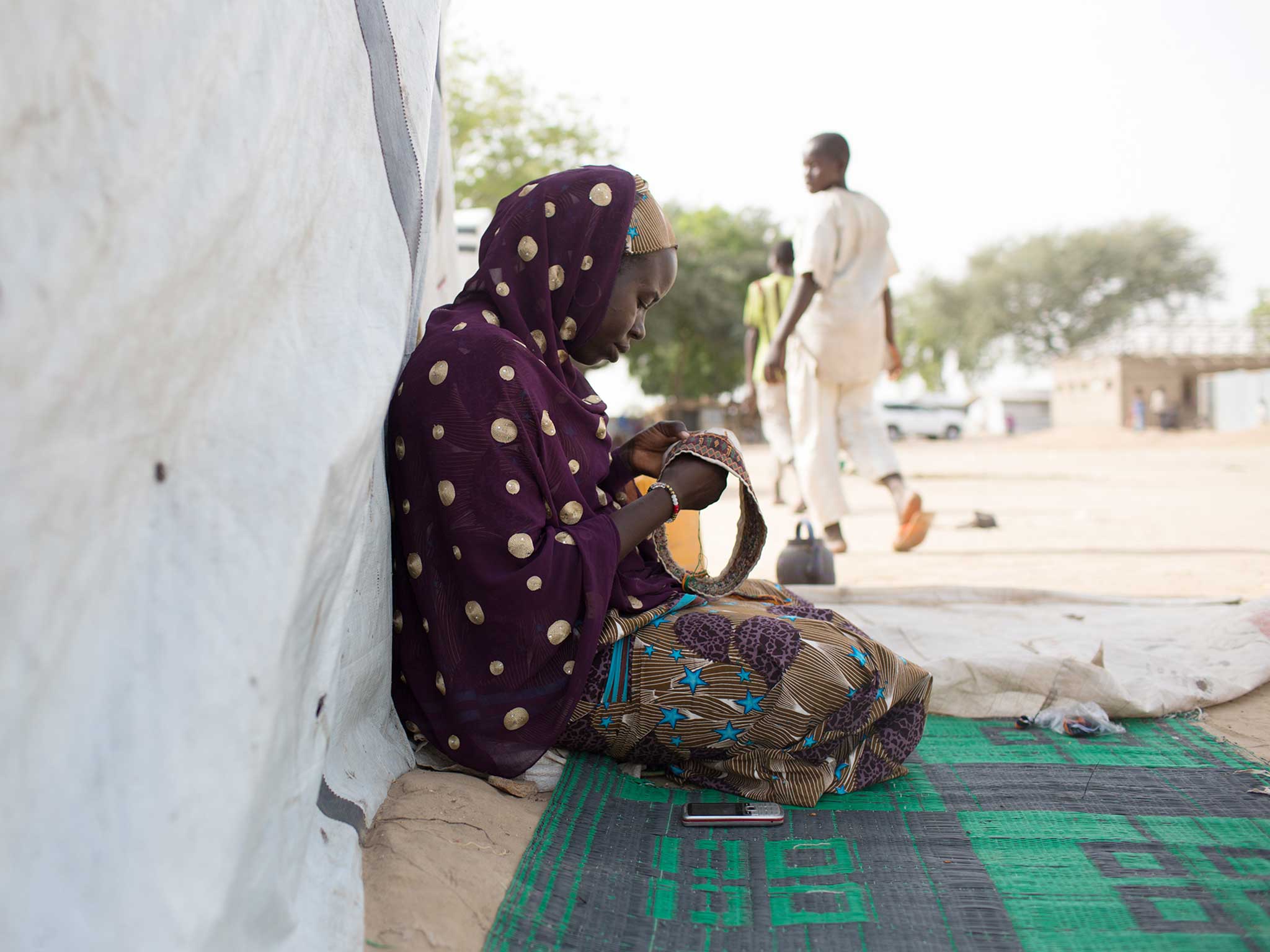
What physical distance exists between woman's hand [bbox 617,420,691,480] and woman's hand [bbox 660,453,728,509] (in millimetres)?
183

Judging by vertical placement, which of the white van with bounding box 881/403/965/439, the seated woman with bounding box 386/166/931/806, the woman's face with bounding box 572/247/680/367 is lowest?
the white van with bounding box 881/403/965/439

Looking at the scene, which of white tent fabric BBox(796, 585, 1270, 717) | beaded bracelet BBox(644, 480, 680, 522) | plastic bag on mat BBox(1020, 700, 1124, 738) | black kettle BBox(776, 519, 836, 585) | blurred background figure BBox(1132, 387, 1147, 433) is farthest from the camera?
blurred background figure BBox(1132, 387, 1147, 433)

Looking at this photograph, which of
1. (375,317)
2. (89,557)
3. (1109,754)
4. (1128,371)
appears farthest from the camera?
(1128,371)

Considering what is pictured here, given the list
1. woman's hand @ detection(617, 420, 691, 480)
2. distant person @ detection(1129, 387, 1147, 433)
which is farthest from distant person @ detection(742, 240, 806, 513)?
distant person @ detection(1129, 387, 1147, 433)

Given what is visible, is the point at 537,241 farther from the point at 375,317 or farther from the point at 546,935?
the point at 546,935

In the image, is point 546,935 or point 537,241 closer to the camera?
point 546,935

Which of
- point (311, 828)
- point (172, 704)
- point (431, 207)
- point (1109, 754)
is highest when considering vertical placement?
point (431, 207)

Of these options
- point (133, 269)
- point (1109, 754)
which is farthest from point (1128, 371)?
point (133, 269)

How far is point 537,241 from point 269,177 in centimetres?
86

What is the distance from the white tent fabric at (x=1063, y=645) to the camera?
2785mm

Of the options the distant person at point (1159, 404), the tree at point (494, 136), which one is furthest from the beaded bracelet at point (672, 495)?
the distant person at point (1159, 404)

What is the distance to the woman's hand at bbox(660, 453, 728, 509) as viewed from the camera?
85.8 inches

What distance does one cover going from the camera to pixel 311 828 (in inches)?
Result: 57.1

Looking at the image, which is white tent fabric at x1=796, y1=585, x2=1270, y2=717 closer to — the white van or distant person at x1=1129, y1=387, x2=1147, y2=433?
distant person at x1=1129, y1=387, x2=1147, y2=433
